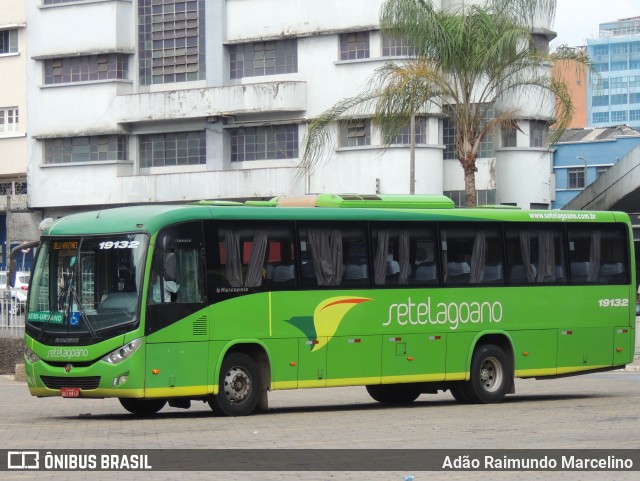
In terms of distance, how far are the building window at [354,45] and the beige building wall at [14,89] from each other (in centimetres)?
1486

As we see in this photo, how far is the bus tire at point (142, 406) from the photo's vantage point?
851 inches

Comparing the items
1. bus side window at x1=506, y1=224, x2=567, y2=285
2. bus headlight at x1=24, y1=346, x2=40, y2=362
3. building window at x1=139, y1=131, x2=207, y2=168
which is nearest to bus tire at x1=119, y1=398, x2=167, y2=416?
bus headlight at x1=24, y1=346, x2=40, y2=362

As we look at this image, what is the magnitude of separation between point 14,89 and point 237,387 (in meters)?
46.1

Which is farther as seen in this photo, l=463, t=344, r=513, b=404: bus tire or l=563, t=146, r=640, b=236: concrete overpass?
l=563, t=146, r=640, b=236: concrete overpass

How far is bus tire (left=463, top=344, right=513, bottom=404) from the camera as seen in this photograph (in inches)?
931

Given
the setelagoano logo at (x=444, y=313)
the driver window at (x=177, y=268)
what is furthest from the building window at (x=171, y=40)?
the driver window at (x=177, y=268)

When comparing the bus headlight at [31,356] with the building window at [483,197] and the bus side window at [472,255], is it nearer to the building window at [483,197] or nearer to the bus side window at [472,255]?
the bus side window at [472,255]

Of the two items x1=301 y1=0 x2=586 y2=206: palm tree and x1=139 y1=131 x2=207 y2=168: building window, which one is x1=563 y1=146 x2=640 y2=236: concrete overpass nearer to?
x1=301 y1=0 x2=586 y2=206: palm tree

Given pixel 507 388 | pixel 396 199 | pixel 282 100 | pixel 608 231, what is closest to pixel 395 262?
pixel 396 199

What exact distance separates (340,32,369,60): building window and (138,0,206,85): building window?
20.4 feet

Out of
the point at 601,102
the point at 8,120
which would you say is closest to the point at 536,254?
the point at 8,120

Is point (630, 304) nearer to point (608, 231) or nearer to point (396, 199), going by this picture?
point (608, 231)

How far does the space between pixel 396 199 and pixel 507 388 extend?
353 centimetres

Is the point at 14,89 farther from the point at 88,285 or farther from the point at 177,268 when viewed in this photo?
the point at 177,268
